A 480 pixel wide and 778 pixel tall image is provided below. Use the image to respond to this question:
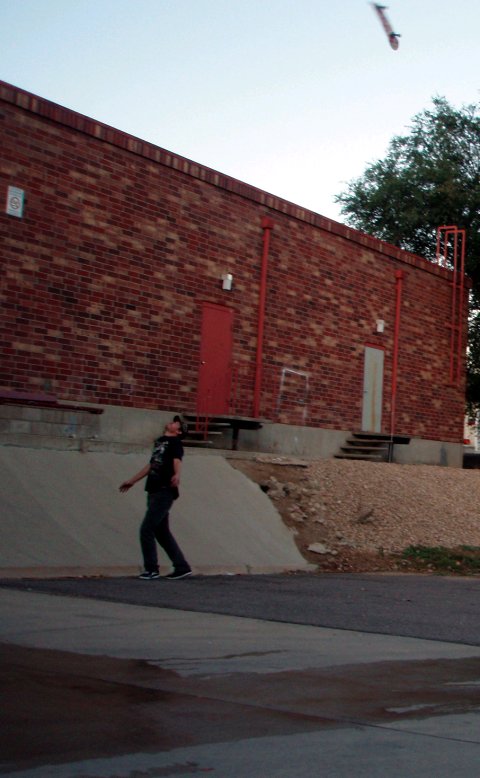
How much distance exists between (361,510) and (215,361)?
15.4 feet

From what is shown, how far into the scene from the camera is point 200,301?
19.9m

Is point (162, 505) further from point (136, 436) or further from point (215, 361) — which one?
point (215, 361)

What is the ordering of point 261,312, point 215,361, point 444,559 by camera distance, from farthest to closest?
point 261,312
point 215,361
point 444,559

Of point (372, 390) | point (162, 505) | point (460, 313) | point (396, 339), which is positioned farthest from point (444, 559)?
point (460, 313)

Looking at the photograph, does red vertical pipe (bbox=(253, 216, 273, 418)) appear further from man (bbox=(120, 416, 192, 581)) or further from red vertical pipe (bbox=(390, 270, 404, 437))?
man (bbox=(120, 416, 192, 581))

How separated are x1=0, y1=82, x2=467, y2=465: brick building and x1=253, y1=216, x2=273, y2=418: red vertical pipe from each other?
0.10 ft

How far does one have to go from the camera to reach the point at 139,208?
728 inches

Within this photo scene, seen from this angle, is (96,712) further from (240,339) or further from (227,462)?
(240,339)

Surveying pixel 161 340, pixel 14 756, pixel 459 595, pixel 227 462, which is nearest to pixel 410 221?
pixel 161 340

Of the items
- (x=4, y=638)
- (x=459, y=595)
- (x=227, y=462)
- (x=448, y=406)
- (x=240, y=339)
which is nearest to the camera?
(x=4, y=638)

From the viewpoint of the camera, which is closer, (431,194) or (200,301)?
(200,301)

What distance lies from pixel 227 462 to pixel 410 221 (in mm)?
16819

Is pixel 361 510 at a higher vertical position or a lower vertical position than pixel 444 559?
higher

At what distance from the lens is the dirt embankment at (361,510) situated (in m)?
15.3
